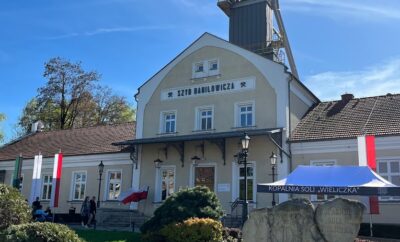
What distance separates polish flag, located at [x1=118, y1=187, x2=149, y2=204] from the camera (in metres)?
24.1

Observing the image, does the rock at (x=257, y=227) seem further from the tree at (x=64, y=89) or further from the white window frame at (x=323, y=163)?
the tree at (x=64, y=89)

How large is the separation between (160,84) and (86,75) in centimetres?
2083

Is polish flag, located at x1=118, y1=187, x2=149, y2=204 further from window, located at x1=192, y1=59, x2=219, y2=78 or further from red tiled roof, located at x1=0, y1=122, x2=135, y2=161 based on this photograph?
window, located at x1=192, y1=59, x2=219, y2=78

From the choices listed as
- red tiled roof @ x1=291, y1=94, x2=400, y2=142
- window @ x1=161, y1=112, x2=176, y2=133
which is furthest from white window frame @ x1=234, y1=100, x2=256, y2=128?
window @ x1=161, y1=112, x2=176, y2=133

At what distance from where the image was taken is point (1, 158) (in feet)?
110

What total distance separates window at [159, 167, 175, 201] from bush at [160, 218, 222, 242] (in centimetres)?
968

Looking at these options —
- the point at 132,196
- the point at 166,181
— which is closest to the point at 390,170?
the point at 166,181

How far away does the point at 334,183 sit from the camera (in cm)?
1520

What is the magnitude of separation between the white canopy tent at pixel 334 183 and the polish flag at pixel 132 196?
10243mm

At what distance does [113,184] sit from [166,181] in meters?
4.16

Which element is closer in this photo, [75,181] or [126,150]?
[126,150]

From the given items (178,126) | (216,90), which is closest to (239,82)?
(216,90)

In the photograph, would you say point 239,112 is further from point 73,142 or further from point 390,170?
point 73,142

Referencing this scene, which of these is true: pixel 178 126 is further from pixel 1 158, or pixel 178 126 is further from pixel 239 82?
pixel 1 158
